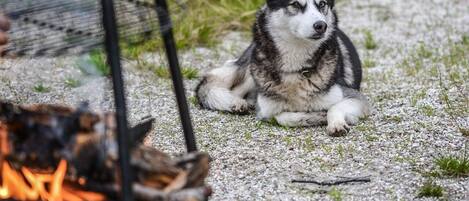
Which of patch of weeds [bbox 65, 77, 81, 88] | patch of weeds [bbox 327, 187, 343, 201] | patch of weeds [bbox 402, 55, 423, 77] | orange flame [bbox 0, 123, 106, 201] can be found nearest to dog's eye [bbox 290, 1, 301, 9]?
patch of weeds [bbox 402, 55, 423, 77]

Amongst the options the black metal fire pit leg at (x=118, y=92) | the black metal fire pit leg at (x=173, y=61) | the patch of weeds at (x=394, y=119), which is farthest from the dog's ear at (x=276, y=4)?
the black metal fire pit leg at (x=118, y=92)

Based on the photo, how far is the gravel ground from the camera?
3.77 metres

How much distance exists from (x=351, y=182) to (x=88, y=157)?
5.37ft

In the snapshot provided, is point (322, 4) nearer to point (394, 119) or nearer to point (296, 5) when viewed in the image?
point (296, 5)

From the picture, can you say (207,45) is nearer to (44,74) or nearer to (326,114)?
(44,74)

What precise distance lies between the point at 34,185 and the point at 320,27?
2.48 metres

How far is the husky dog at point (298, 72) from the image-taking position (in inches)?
191

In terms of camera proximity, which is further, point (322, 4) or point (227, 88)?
point (227, 88)

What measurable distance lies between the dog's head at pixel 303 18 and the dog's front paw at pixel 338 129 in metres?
0.56

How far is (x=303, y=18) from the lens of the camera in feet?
15.8

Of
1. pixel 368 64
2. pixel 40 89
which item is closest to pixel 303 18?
pixel 368 64

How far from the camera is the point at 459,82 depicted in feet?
18.2

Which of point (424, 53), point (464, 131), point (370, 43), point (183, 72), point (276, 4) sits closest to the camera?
point (464, 131)

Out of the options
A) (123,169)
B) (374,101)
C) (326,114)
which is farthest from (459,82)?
(123,169)
